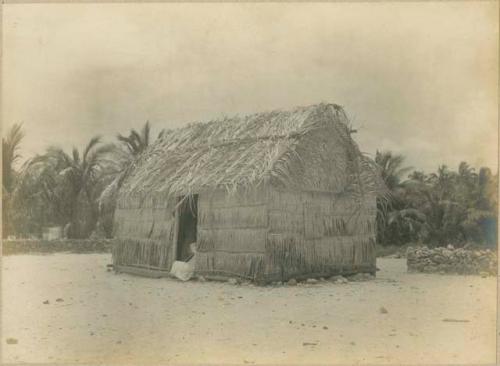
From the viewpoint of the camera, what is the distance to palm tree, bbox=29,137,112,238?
2494 cm

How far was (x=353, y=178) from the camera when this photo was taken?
586 inches

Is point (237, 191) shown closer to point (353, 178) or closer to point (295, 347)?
point (353, 178)

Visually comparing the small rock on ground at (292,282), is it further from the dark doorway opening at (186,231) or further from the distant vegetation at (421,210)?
the distant vegetation at (421,210)

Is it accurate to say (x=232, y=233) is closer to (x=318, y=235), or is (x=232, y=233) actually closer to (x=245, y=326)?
(x=318, y=235)

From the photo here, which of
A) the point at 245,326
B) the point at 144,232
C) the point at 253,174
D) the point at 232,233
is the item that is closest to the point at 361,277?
the point at 232,233

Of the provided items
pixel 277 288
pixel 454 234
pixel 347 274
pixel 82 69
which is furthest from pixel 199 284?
pixel 454 234

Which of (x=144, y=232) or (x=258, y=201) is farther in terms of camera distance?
(x=144, y=232)

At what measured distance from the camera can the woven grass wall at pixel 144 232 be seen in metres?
14.9

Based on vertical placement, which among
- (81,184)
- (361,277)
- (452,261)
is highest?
(81,184)

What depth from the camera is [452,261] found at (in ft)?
51.6

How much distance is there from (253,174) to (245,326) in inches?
184

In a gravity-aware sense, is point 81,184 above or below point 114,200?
above

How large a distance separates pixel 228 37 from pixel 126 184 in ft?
26.6

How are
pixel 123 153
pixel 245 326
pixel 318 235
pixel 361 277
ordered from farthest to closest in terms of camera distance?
pixel 123 153 → pixel 361 277 → pixel 318 235 → pixel 245 326
